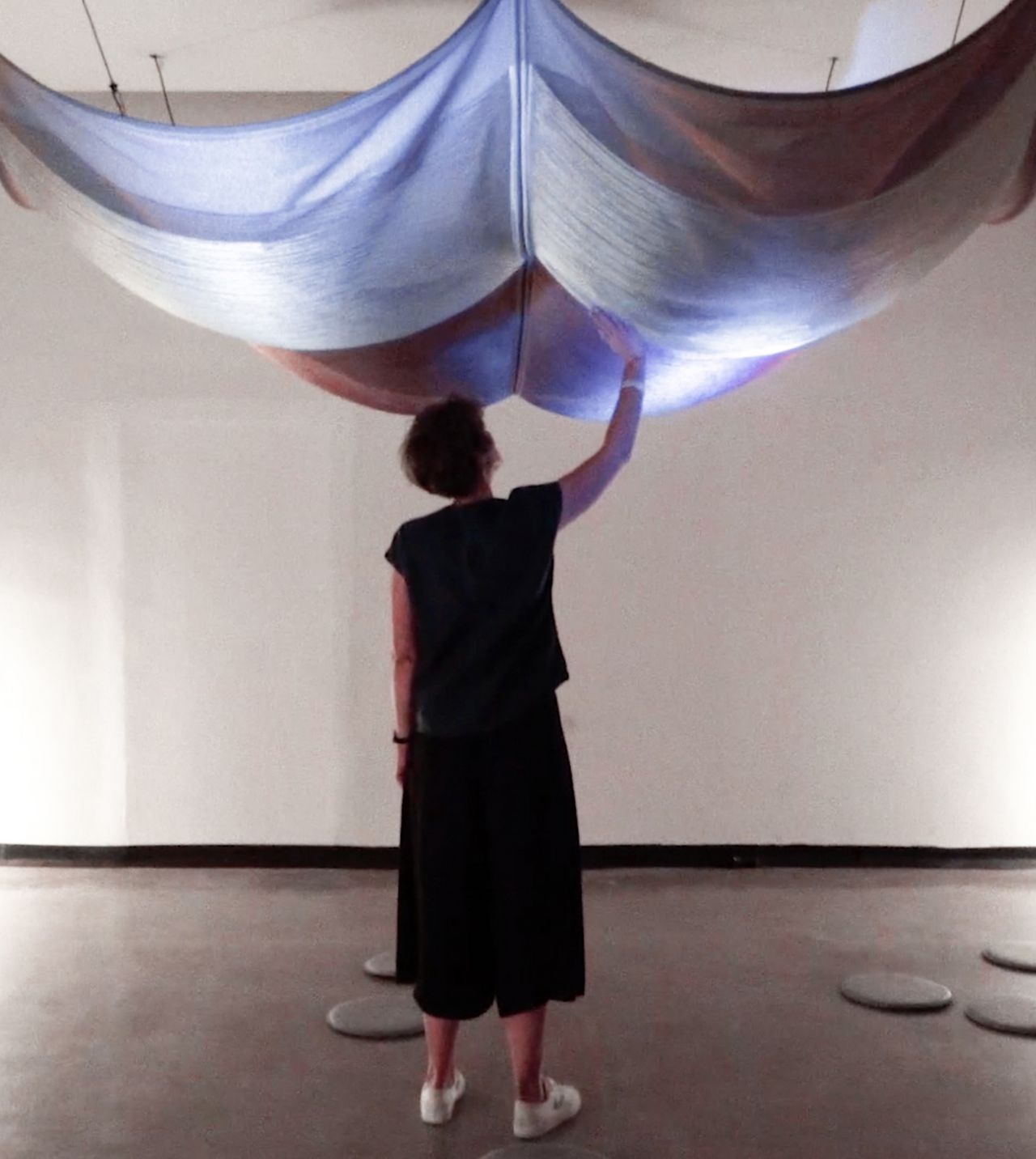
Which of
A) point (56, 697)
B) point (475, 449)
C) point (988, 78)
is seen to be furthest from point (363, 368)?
point (56, 697)

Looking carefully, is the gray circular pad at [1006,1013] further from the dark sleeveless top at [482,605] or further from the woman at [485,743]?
the dark sleeveless top at [482,605]

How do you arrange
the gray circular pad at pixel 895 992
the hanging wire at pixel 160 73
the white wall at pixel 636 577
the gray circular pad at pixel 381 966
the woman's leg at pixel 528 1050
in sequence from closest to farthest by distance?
the woman's leg at pixel 528 1050 < the gray circular pad at pixel 895 992 < the gray circular pad at pixel 381 966 < the hanging wire at pixel 160 73 < the white wall at pixel 636 577

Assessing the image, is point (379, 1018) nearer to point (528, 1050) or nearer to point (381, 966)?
point (381, 966)

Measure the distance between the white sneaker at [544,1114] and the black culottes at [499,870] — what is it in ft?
0.63

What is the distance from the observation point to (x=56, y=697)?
3617 mm

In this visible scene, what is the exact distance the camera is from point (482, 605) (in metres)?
1.82

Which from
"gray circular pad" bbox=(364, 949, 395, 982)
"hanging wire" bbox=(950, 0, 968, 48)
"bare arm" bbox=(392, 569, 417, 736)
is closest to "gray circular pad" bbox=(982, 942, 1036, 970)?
"gray circular pad" bbox=(364, 949, 395, 982)

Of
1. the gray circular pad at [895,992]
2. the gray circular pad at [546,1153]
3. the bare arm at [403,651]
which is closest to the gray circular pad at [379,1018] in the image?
the gray circular pad at [546,1153]

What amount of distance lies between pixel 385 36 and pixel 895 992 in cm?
262

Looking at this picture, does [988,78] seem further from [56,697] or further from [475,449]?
[56,697]

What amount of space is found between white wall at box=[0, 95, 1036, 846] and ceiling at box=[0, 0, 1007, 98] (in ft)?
2.19

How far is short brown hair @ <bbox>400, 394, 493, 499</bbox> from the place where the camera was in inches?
73.9

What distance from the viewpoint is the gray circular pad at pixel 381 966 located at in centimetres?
266

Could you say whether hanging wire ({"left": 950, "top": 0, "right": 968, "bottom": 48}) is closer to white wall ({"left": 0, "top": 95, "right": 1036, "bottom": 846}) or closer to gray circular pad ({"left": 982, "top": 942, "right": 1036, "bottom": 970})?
white wall ({"left": 0, "top": 95, "right": 1036, "bottom": 846})
